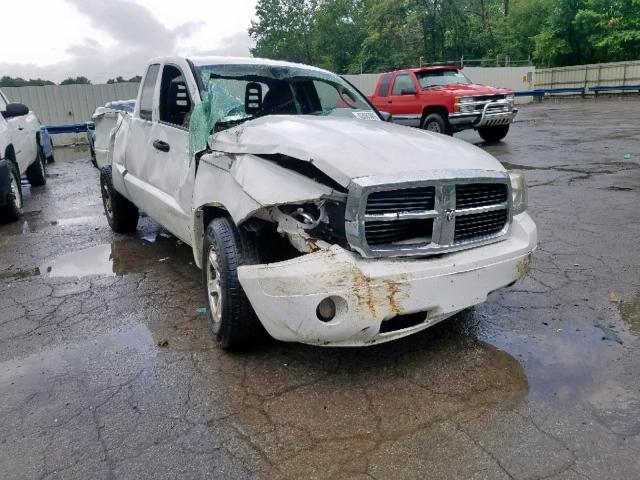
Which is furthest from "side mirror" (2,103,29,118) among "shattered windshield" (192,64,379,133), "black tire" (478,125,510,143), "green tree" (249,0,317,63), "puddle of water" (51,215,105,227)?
"green tree" (249,0,317,63)

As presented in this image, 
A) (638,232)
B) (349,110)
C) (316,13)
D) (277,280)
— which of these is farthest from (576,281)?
(316,13)

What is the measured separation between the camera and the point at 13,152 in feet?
25.6

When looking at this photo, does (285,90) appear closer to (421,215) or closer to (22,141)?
(421,215)

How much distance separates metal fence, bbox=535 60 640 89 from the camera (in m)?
31.6

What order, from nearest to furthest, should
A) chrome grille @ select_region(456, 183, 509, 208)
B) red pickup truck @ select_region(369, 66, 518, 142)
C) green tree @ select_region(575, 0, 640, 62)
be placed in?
chrome grille @ select_region(456, 183, 509, 208) → red pickup truck @ select_region(369, 66, 518, 142) → green tree @ select_region(575, 0, 640, 62)

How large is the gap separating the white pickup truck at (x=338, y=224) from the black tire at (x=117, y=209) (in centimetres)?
251

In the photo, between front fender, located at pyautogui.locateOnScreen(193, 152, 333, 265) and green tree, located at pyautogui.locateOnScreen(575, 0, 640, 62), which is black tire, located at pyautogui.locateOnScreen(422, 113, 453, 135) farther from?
green tree, located at pyautogui.locateOnScreen(575, 0, 640, 62)

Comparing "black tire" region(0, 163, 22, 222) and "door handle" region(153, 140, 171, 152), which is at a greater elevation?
"door handle" region(153, 140, 171, 152)

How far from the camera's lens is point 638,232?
551 centimetres

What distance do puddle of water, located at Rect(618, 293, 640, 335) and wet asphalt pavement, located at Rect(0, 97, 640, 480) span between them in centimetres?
1

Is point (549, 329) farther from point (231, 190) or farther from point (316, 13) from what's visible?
point (316, 13)

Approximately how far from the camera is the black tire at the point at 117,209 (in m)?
6.17

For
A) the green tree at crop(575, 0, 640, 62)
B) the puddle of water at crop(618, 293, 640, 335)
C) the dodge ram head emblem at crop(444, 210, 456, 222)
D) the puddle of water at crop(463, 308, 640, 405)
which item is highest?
the green tree at crop(575, 0, 640, 62)

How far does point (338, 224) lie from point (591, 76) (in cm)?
3689
